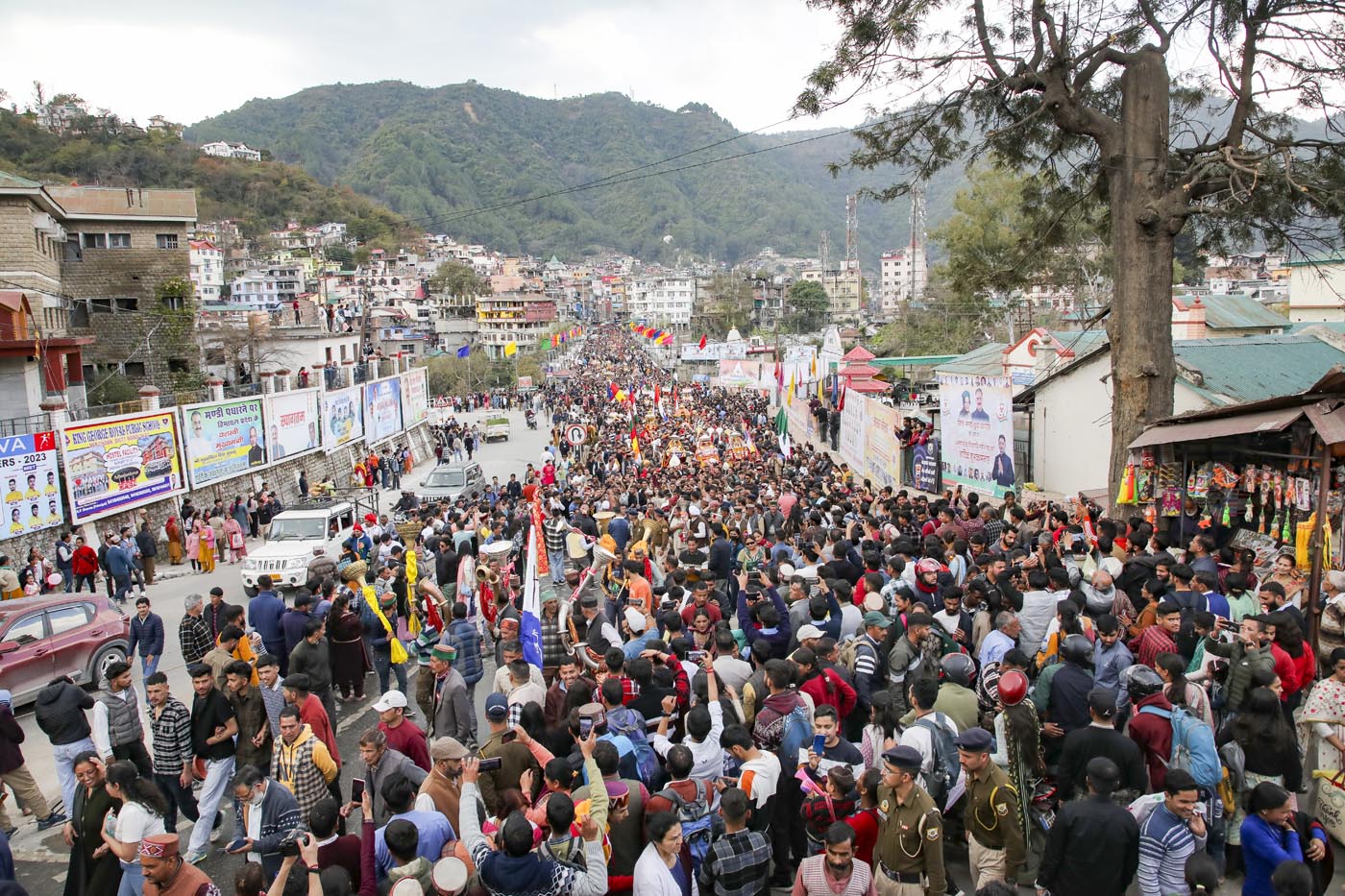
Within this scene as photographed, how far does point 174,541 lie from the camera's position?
1952 cm

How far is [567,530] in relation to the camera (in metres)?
14.5

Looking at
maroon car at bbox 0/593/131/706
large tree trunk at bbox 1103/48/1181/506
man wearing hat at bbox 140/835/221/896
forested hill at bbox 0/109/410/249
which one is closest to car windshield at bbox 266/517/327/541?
maroon car at bbox 0/593/131/706

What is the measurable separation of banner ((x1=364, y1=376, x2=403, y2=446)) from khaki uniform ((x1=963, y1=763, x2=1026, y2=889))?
31577mm

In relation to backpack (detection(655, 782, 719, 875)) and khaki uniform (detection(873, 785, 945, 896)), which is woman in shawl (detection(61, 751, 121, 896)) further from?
khaki uniform (detection(873, 785, 945, 896))

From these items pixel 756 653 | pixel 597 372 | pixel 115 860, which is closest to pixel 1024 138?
pixel 756 653

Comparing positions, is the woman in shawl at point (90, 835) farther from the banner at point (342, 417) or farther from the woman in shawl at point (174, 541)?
the banner at point (342, 417)

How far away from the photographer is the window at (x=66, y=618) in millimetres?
10352

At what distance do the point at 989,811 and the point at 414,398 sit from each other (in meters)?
Result: 39.4

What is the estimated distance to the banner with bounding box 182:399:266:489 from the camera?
69.3ft

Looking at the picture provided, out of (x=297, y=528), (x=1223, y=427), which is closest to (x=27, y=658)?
(x=297, y=528)

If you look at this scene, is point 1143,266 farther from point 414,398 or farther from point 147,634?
point 414,398

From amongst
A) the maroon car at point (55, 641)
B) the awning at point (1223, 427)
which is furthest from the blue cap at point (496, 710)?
the awning at point (1223, 427)

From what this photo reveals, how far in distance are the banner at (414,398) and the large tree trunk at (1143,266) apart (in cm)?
3200

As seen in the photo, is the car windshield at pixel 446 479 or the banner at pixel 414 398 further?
the banner at pixel 414 398
